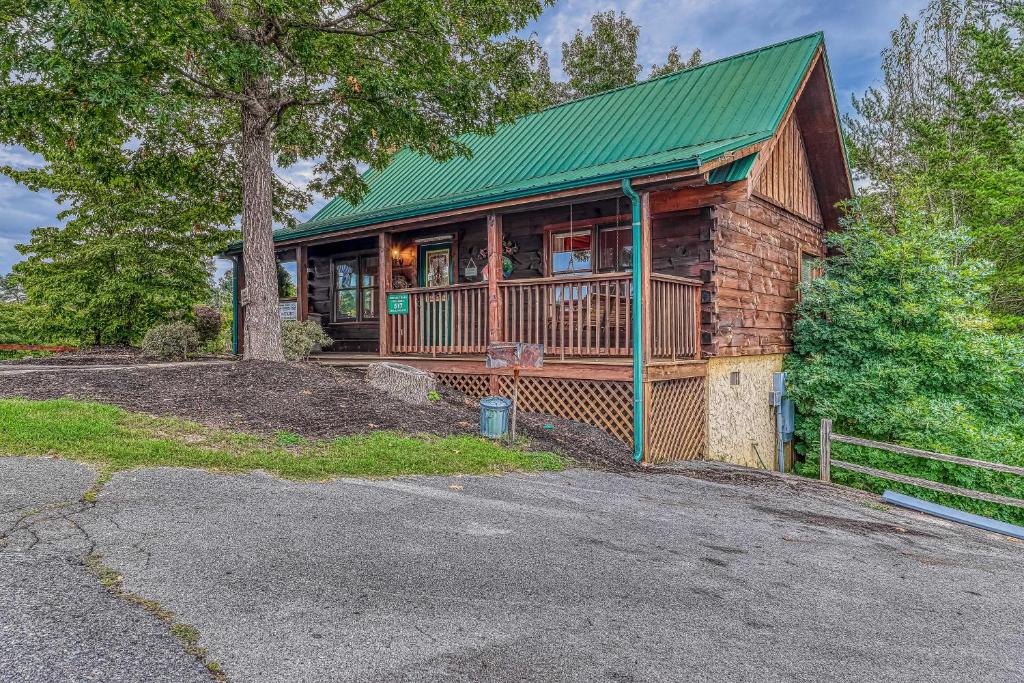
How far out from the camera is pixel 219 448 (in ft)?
18.6

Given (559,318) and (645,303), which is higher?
(645,303)

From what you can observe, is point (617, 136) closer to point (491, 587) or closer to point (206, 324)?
point (491, 587)

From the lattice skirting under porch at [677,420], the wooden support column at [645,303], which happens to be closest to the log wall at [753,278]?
the lattice skirting under porch at [677,420]

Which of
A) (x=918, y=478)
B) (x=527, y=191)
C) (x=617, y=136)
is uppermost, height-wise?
(x=617, y=136)

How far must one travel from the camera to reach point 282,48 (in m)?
9.12

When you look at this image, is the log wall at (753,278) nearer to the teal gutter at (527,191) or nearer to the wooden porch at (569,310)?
the wooden porch at (569,310)

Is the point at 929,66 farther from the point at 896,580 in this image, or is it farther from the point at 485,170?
the point at 896,580

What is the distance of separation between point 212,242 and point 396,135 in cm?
898

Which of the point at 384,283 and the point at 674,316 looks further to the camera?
the point at 384,283

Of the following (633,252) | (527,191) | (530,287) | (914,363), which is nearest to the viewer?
(633,252)

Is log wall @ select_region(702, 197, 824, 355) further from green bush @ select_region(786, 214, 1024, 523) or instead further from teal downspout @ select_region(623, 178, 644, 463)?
teal downspout @ select_region(623, 178, 644, 463)

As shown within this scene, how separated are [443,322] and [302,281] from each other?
185 inches

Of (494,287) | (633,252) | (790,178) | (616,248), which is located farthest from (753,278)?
(494,287)

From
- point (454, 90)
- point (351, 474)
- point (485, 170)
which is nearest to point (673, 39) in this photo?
point (485, 170)
